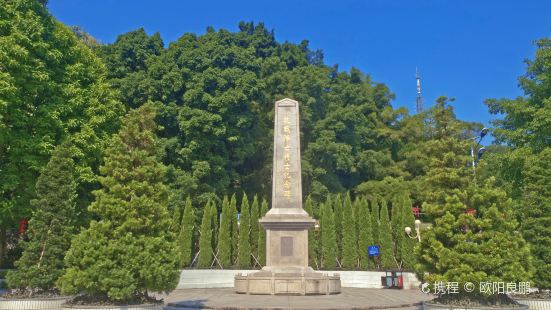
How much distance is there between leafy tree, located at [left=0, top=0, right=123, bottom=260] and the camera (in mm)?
18547

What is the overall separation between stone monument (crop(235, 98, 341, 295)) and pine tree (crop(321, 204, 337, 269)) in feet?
22.6

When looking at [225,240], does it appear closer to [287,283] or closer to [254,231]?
[254,231]

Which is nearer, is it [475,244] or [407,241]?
[475,244]

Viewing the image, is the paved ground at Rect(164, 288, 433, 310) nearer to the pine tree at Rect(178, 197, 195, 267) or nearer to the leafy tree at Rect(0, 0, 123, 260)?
the leafy tree at Rect(0, 0, 123, 260)

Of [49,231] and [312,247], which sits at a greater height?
[49,231]

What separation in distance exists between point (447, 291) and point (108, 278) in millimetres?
8144

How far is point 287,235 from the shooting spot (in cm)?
1881

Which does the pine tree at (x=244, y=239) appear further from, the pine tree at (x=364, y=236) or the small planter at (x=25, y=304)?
the small planter at (x=25, y=304)

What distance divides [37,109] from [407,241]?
1908cm

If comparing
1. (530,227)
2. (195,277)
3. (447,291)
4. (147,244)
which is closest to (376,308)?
(447,291)

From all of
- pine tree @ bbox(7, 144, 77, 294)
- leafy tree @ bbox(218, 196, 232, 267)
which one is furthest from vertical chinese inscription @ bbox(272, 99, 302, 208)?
pine tree @ bbox(7, 144, 77, 294)

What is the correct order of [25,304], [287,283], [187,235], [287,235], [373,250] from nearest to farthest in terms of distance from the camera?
[25,304]
[287,283]
[287,235]
[373,250]
[187,235]

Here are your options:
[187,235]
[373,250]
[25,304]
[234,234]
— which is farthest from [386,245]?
[25,304]

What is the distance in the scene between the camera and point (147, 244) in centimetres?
1160
